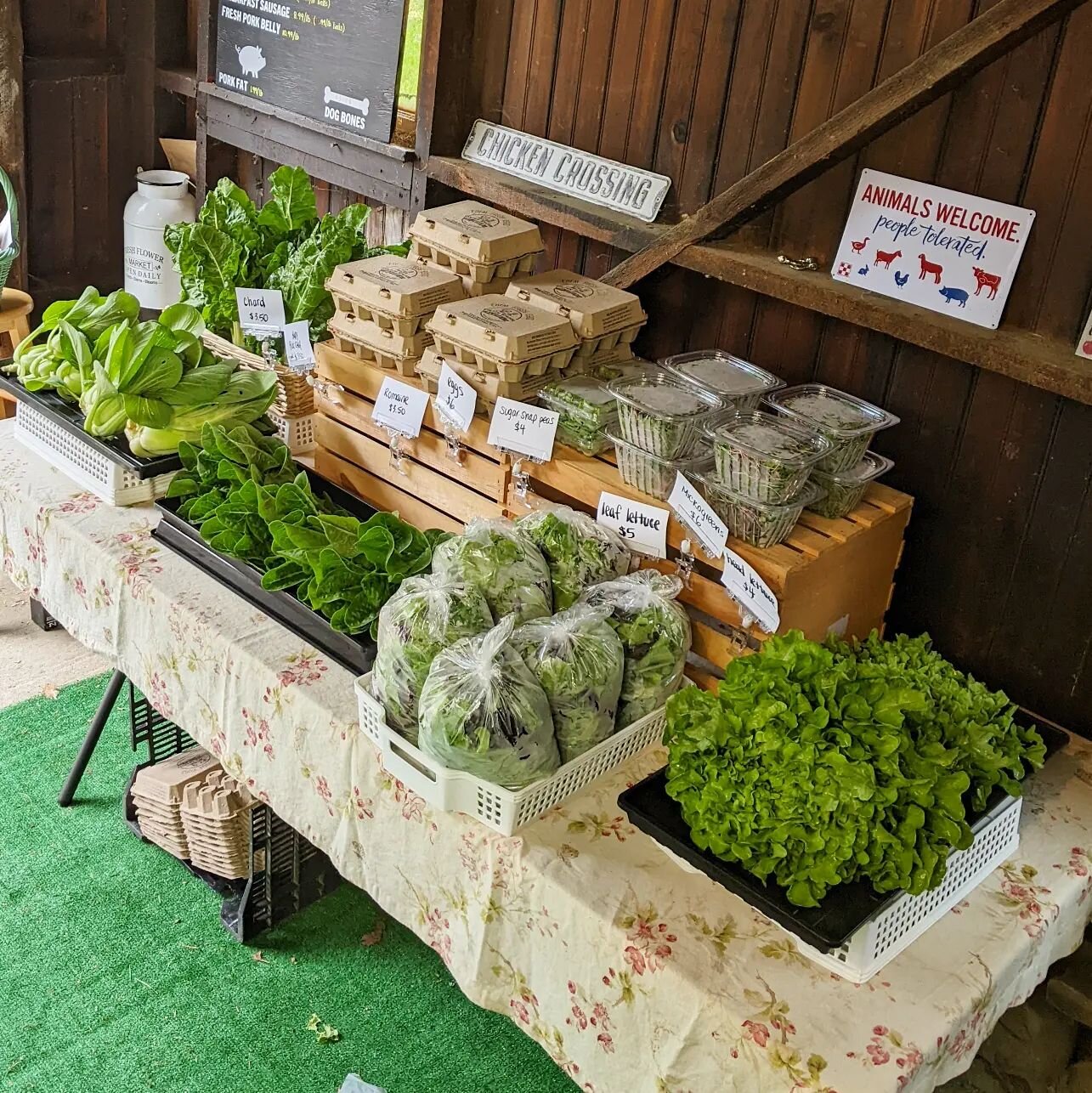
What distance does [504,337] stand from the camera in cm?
236

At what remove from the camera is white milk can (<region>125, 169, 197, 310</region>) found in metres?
4.31

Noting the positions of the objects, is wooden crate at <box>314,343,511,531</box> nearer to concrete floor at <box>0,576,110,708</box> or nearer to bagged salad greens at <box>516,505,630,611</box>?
bagged salad greens at <box>516,505,630,611</box>

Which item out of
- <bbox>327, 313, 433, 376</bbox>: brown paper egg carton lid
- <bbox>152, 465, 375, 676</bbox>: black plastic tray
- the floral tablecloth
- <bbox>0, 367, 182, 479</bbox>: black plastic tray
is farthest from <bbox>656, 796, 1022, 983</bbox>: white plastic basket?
<bbox>0, 367, 182, 479</bbox>: black plastic tray

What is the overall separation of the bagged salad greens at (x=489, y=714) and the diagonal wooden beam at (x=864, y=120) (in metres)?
1.19

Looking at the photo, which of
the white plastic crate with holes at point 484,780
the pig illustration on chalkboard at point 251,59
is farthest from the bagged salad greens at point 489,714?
the pig illustration on chalkboard at point 251,59

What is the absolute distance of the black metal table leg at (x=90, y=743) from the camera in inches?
113

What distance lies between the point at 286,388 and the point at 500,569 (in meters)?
1.25

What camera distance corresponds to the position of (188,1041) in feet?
7.92

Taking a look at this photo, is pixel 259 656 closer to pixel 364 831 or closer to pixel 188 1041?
pixel 364 831

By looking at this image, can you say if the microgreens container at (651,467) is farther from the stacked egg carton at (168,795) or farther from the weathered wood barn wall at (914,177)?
the stacked egg carton at (168,795)

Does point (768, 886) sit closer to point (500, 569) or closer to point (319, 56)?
point (500, 569)

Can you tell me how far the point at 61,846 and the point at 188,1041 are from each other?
0.70 metres

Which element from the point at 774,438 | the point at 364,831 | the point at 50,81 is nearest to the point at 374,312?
the point at 774,438

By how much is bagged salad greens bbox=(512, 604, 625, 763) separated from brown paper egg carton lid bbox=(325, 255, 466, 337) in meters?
0.92
